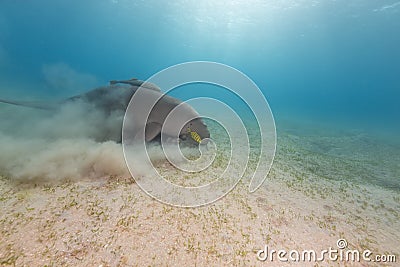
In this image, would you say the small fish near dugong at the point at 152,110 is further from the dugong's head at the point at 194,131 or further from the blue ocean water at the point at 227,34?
the blue ocean water at the point at 227,34

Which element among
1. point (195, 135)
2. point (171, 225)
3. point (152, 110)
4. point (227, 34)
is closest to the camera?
point (171, 225)

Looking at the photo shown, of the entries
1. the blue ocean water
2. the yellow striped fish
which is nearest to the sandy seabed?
the yellow striped fish

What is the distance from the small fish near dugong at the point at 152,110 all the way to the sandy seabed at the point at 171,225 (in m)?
2.38

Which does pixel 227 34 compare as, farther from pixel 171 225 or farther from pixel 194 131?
pixel 171 225

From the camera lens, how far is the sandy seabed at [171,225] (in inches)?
110

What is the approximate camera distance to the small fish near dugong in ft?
22.1

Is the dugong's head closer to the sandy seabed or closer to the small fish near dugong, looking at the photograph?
the small fish near dugong

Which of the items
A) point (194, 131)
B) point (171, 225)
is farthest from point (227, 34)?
point (171, 225)

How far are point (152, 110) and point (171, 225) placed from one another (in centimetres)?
424

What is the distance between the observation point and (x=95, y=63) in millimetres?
126188

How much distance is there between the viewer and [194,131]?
707cm

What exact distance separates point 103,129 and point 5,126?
404 centimetres

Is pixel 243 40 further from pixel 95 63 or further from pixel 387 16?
pixel 95 63

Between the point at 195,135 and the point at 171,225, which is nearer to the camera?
the point at 171,225
